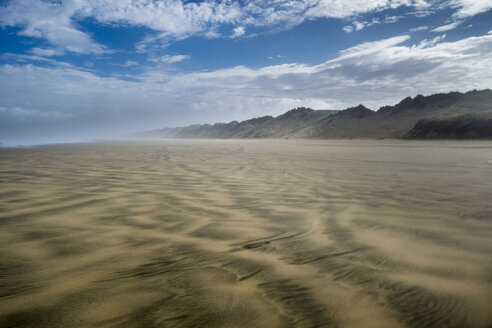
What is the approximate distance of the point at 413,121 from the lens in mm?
53375

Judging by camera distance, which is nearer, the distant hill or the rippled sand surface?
the rippled sand surface

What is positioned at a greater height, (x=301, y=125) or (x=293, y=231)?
(x=301, y=125)

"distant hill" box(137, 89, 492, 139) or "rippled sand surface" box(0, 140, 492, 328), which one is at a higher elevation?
"distant hill" box(137, 89, 492, 139)

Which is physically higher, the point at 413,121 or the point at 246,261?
the point at 413,121

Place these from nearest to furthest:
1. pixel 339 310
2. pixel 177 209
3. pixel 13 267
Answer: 1. pixel 339 310
2. pixel 13 267
3. pixel 177 209

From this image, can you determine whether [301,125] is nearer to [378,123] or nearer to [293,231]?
[378,123]

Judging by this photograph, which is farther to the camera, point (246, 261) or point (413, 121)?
point (413, 121)

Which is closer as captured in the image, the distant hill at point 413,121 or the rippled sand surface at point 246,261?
the rippled sand surface at point 246,261

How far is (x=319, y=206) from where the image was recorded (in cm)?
327

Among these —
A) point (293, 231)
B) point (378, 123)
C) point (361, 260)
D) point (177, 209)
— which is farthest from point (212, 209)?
point (378, 123)

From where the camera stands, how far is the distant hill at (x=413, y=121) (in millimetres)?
33688

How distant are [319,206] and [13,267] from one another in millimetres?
2845

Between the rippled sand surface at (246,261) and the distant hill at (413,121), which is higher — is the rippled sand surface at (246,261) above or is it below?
below

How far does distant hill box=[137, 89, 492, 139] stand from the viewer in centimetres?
3369
